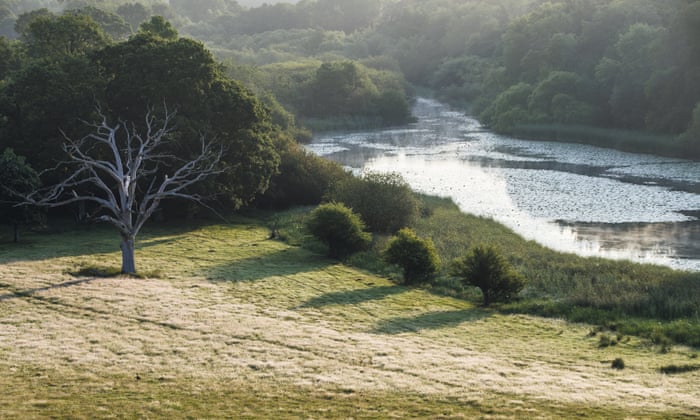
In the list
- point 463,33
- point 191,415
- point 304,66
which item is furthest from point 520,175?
point 463,33

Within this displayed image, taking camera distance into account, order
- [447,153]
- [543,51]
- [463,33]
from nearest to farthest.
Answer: [447,153] → [543,51] → [463,33]

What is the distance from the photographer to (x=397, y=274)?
127 ft

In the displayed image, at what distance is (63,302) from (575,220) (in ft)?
127

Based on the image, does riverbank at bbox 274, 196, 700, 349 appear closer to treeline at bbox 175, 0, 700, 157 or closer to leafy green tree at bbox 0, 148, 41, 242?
leafy green tree at bbox 0, 148, 41, 242

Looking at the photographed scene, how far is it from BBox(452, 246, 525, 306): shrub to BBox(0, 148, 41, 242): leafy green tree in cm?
2531

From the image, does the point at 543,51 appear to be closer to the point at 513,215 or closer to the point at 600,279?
the point at 513,215

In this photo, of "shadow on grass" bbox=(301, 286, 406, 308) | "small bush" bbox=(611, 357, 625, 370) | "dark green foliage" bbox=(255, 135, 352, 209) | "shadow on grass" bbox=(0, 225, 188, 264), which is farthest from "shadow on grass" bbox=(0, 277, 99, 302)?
"dark green foliage" bbox=(255, 135, 352, 209)

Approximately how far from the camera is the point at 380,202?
48656 mm

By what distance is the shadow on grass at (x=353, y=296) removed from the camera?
31.9 meters

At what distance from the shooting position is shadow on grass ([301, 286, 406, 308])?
31859mm

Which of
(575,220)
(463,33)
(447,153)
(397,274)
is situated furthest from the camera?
(463,33)

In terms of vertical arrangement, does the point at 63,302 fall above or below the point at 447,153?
below

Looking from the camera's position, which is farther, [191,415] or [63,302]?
[63,302]

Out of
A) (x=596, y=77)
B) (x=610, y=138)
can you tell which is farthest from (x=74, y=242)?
(x=596, y=77)
